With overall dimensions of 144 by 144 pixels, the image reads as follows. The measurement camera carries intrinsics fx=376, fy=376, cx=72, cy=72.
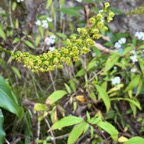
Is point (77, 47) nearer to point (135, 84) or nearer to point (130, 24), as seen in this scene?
point (135, 84)

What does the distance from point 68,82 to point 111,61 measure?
0.28 metres

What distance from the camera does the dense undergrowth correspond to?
157 centimetres

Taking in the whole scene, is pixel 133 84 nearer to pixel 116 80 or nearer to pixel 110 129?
pixel 116 80

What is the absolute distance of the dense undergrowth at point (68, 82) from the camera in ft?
5.15

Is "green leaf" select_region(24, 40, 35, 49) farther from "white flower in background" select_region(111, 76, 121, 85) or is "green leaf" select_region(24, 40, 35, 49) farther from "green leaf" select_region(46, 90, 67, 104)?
"white flower in background" select_region(111, 76, 121, 85)

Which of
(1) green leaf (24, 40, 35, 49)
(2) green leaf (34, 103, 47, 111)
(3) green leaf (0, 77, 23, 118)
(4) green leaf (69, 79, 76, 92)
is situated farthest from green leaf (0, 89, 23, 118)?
(1) green leaf (24, 40, 35, 49)

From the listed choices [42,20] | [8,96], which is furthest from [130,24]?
[8,96]

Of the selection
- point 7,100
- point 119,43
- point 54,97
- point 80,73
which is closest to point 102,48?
point 119,43

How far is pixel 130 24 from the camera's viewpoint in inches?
80.4

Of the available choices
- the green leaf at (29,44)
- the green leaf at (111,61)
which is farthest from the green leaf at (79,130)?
the green leaf at (29,44)

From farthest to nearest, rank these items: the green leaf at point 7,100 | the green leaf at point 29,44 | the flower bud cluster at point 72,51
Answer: the green leaf at point 29,44 → the green leaf at point 7,100 → the flower bud cluster at point 72,51

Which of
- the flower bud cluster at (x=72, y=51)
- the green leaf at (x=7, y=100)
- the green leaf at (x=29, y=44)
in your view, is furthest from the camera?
the green leaf at (x=29, y=44)

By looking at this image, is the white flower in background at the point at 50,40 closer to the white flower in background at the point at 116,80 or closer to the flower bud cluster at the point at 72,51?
the white flower in background at the point at 116,80

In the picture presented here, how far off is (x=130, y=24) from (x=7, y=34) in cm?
67
